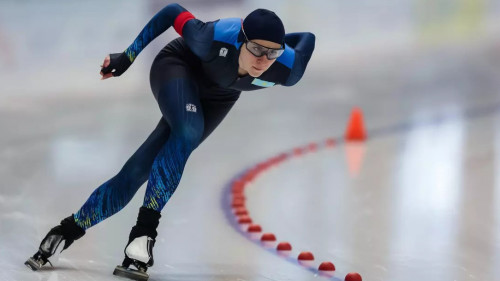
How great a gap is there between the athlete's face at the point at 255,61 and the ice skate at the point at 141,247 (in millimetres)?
739

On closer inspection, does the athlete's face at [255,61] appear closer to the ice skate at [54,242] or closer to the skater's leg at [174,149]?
the skater's leg at [174,149]

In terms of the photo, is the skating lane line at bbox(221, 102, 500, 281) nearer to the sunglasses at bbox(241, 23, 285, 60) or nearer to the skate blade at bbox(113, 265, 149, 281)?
the skate blade at bbox(113, 265, 149, 281)

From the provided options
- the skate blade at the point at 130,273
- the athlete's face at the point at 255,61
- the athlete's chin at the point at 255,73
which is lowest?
the skate blade at the point at 130,273

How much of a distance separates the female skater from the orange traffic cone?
3992 mm

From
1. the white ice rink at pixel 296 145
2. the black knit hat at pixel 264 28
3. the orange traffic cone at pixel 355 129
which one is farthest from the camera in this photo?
the orange traffic cone at pixel 355 129

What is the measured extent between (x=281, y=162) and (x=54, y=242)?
131 inches

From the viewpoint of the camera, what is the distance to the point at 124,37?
9320 mm

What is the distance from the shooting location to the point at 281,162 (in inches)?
275

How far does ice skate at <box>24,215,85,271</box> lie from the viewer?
3801 millimetres

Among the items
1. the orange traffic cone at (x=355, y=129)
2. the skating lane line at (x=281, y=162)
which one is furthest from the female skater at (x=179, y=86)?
the orange traffic cone at (x=355, y=129)

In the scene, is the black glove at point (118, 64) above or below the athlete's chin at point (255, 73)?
below

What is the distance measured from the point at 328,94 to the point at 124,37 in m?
2.25

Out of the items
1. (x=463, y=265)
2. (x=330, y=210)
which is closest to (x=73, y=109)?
(x=330, y=210)

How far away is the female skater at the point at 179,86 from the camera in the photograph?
3.68 meters
